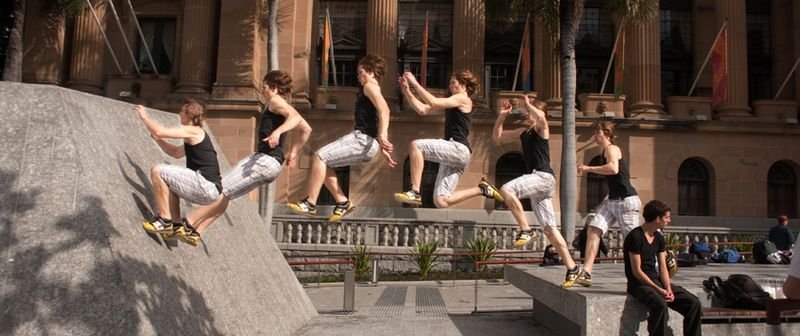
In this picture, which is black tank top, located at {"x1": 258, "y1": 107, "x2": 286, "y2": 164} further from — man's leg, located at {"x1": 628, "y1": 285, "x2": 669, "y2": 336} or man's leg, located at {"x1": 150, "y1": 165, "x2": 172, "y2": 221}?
man's leg, located at {"x1": 628, "y1": 285, "x2": 669, "y2": 336}

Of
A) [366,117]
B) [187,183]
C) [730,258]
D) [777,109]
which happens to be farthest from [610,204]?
[777,109]

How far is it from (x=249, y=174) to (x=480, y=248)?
15.5 metres

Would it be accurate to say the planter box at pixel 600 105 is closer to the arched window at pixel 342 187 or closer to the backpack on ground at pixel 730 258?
the arched window at pixel 342 187

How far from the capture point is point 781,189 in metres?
29.6

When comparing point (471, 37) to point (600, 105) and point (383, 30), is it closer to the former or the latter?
point (383, 30)

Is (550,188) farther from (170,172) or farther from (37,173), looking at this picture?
(37,173)

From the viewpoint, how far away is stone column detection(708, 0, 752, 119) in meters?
29.3

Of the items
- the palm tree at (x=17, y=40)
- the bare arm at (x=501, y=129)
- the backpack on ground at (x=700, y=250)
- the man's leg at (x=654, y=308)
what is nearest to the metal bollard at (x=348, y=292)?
the bare arm at (x=501, y=129)

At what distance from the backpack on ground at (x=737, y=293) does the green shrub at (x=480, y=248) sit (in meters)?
12.2

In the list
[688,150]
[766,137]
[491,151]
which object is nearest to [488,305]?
[491,151]

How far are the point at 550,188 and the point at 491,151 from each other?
2127 cm

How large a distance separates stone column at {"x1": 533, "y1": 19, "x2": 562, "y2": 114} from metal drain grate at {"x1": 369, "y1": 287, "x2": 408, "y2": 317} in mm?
14428

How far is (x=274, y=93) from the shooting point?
22.7 feet

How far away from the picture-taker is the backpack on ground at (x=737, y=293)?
7828mm
